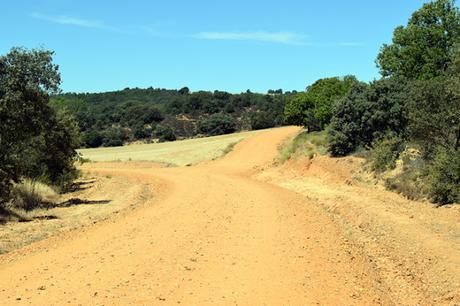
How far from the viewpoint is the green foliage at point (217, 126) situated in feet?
304

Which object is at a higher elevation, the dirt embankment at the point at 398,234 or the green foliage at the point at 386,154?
the green foliage at the point at 386,154

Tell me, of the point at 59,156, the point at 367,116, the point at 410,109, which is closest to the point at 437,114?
the point at 410,109

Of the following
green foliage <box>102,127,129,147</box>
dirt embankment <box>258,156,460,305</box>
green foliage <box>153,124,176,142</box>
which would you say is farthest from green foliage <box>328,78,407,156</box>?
green foliage <box>102,127,129,147</box>

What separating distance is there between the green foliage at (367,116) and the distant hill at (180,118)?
57.8m

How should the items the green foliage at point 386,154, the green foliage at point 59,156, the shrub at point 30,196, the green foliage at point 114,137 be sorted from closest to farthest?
the shrub at point 30,196 < the green foliage at point 386,154 < the green foliage at point 59,156 < the green foliage at point 114,137

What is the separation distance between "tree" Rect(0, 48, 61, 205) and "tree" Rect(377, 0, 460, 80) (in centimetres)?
2492

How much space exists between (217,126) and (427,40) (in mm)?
57917

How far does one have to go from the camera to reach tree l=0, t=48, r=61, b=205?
18047 mm

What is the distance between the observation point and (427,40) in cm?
3734

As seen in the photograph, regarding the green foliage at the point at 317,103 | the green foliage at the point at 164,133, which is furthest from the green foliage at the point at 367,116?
the green foliage at the point at 164,133

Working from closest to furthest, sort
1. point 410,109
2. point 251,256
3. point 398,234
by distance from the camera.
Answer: point 251,256
point 398,234
point 410,109

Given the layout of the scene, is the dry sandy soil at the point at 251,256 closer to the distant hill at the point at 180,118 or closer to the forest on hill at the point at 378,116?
the forest on hill at the point at 378,116

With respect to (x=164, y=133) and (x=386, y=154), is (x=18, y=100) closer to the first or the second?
(x=386, y=154)

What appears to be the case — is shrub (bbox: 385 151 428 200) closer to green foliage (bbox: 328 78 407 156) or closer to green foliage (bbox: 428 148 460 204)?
green foliage (bbox: 428 148 460 204)
